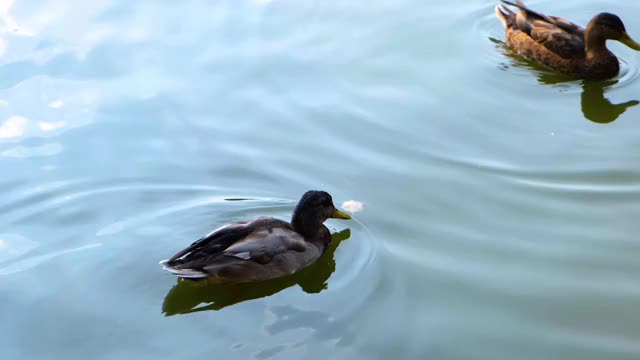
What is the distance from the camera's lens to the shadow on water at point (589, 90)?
8.67 m

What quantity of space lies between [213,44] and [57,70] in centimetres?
147

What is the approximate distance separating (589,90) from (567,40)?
58cm

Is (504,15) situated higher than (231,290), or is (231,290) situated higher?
(504,15)

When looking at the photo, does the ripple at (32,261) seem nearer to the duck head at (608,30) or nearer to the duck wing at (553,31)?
the duck wing at (553,31)

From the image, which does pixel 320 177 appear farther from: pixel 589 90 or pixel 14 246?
pixel 589 90

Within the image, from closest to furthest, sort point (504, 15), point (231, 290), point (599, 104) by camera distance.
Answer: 1. point (231, 290)
2. point (599, 104)
3. point (504, 15)

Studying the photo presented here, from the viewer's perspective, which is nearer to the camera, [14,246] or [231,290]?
[231,290]

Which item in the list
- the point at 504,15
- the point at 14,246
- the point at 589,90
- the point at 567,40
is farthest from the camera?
the point at 504,15

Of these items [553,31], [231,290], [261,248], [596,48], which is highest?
[553,31]

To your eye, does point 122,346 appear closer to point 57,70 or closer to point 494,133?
point 494,133

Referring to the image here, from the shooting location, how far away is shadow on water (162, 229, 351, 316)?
6.40 meters

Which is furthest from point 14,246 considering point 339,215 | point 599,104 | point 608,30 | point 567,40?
point 608,30

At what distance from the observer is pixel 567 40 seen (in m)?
9.54

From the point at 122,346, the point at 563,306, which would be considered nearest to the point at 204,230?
the point at 122,346
